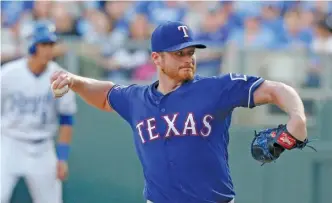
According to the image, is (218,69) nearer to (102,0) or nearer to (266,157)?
(102,0)

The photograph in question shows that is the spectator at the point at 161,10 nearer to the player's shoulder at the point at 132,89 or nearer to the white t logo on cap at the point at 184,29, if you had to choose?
the player's shoulder at the point at 132,89

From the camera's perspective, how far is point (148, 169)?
15.0 ft

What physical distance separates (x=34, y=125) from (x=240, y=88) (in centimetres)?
312

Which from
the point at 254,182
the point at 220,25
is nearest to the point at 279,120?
the point at 254,182

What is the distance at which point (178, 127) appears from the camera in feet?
14.4

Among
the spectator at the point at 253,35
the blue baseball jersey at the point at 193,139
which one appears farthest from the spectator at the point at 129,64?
the blue baseball jersey at the point at 193,139

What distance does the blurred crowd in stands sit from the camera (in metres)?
10.3

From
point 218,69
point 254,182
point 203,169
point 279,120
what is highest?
point 203,169

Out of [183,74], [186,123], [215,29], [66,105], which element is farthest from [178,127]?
[215,29]

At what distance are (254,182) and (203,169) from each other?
362 cm

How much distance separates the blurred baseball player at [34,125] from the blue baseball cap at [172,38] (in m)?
A: 2.51

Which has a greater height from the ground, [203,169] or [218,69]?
[203,169]

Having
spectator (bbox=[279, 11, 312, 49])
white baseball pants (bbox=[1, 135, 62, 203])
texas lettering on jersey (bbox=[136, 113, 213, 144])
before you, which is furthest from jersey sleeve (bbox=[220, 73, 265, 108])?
spectator (bbox=[279, 11, 312, 49])

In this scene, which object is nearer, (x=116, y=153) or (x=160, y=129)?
(x=160, y=129)
